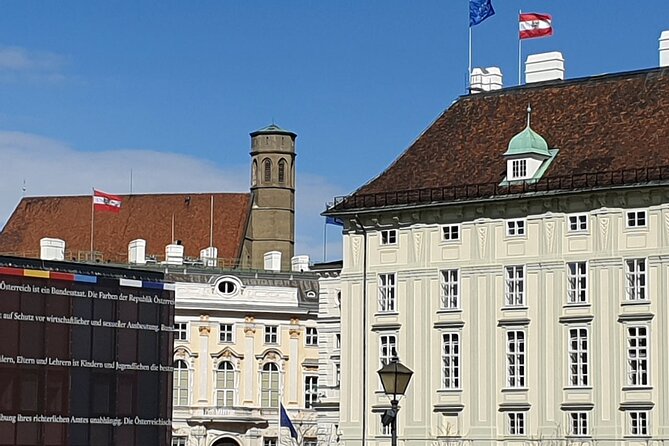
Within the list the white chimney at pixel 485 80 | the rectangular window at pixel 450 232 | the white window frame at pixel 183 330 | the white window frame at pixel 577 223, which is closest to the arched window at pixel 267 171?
the white window frame at pixel 183 330

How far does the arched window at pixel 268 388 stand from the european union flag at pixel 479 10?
29.4 metres

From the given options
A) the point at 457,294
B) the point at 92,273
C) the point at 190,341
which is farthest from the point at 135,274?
the point at 190,341

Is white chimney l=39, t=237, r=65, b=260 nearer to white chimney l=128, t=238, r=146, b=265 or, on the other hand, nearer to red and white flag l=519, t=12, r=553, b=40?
white chimney l=128, t=238, r=146, b=265

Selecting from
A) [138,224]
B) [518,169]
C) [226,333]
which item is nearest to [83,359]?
[518,169]

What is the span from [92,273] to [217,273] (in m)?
37.3

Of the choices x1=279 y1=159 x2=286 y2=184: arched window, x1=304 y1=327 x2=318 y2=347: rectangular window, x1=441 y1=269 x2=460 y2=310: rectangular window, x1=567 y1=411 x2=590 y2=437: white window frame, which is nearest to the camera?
x1=567 y1=411 x2=590 y2=437: white window frame

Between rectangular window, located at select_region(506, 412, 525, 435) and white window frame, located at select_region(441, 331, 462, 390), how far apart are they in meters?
2.54

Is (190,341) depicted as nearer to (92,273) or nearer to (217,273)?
(217,273)

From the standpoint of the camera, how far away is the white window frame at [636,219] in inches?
2331

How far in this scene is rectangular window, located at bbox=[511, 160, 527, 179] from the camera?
62750 mm

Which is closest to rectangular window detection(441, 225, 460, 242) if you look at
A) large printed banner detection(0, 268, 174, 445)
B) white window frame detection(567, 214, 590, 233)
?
white window frame detection(567, 214, 590, 233)

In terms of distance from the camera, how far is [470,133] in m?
67.3

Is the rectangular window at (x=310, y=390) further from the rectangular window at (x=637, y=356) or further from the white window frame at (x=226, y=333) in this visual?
the rectangular window at (x=637, y=356)

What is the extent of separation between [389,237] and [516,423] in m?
9.03
